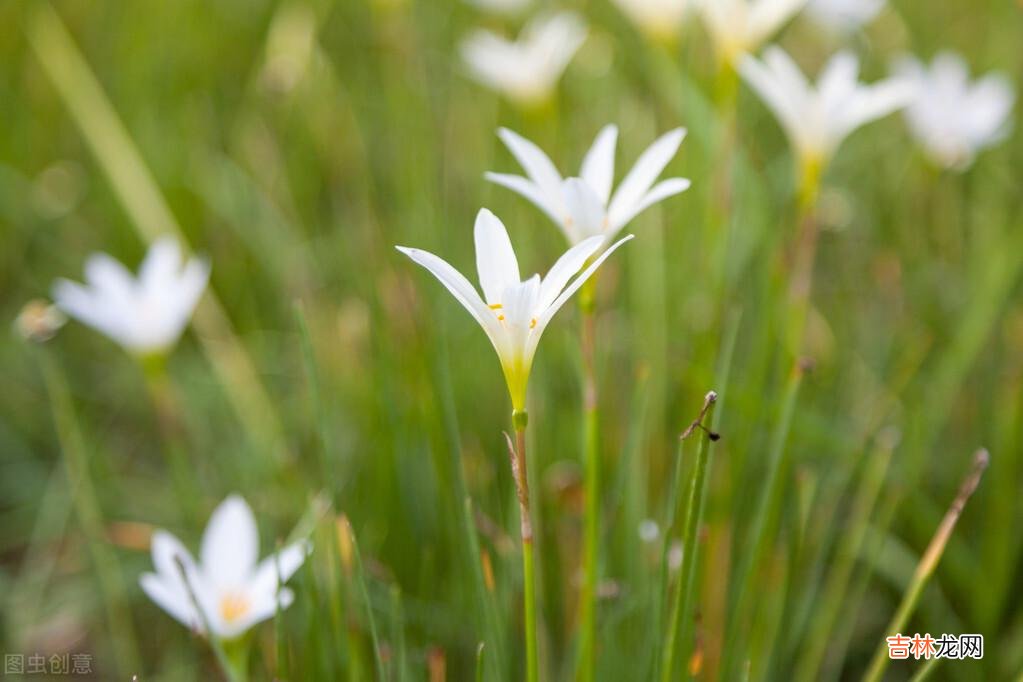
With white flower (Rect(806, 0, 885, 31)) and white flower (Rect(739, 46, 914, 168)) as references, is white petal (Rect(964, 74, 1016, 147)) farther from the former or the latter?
white flower (Rect(739, 46, 914, 168))

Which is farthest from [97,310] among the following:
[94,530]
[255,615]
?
[255,615]

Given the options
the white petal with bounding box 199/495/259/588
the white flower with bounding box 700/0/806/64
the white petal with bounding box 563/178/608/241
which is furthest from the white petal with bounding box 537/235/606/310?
the white flower with bounding box 700/0/806/64

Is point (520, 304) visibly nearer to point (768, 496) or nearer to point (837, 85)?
point (768, 496)

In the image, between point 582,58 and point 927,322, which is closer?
point 927,322

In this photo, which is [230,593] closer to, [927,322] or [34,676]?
[34,676]

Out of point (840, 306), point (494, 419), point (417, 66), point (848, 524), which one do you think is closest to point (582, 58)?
point (417, 66)
